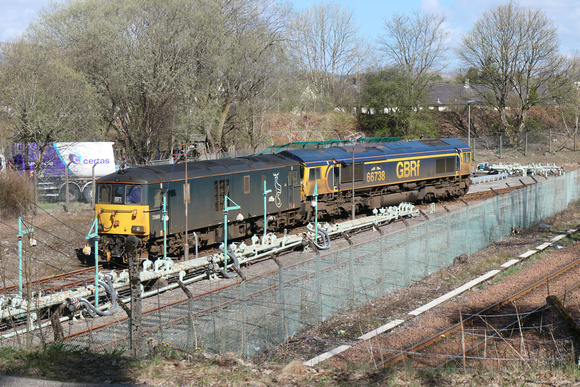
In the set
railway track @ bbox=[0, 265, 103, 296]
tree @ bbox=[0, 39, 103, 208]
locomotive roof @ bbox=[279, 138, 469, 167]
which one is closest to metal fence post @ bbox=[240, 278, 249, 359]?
railway track @ bbox=[0, 265, 103, 296]

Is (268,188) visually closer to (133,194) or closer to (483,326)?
(133,194)

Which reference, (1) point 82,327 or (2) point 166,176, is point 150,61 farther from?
(1) point 82,327

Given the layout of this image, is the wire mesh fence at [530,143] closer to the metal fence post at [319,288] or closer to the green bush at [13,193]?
the green bush at [13,193]

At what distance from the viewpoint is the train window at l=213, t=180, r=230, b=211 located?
2192cm

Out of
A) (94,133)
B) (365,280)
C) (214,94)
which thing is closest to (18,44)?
(94,133)

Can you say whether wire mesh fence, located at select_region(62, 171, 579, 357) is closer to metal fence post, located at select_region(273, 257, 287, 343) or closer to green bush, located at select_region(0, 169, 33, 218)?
metal fence post, located at select_region(273, 257, 287, 343)

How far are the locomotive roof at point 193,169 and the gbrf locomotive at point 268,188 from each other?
3 centimetres

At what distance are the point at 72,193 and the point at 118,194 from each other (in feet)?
36.5

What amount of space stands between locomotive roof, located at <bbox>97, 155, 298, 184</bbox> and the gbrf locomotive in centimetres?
3

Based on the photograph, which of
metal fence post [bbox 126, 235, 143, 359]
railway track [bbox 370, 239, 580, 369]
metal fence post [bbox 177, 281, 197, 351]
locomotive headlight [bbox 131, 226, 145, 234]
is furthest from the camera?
locomotive headlight [bbox 131, 226, 145, 234]

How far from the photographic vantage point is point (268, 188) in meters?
24.3

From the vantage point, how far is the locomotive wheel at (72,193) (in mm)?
29116

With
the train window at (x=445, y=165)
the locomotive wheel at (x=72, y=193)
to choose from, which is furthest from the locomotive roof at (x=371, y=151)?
the locomotive wheel at (x=72, y=193)

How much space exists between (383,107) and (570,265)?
47471mm
